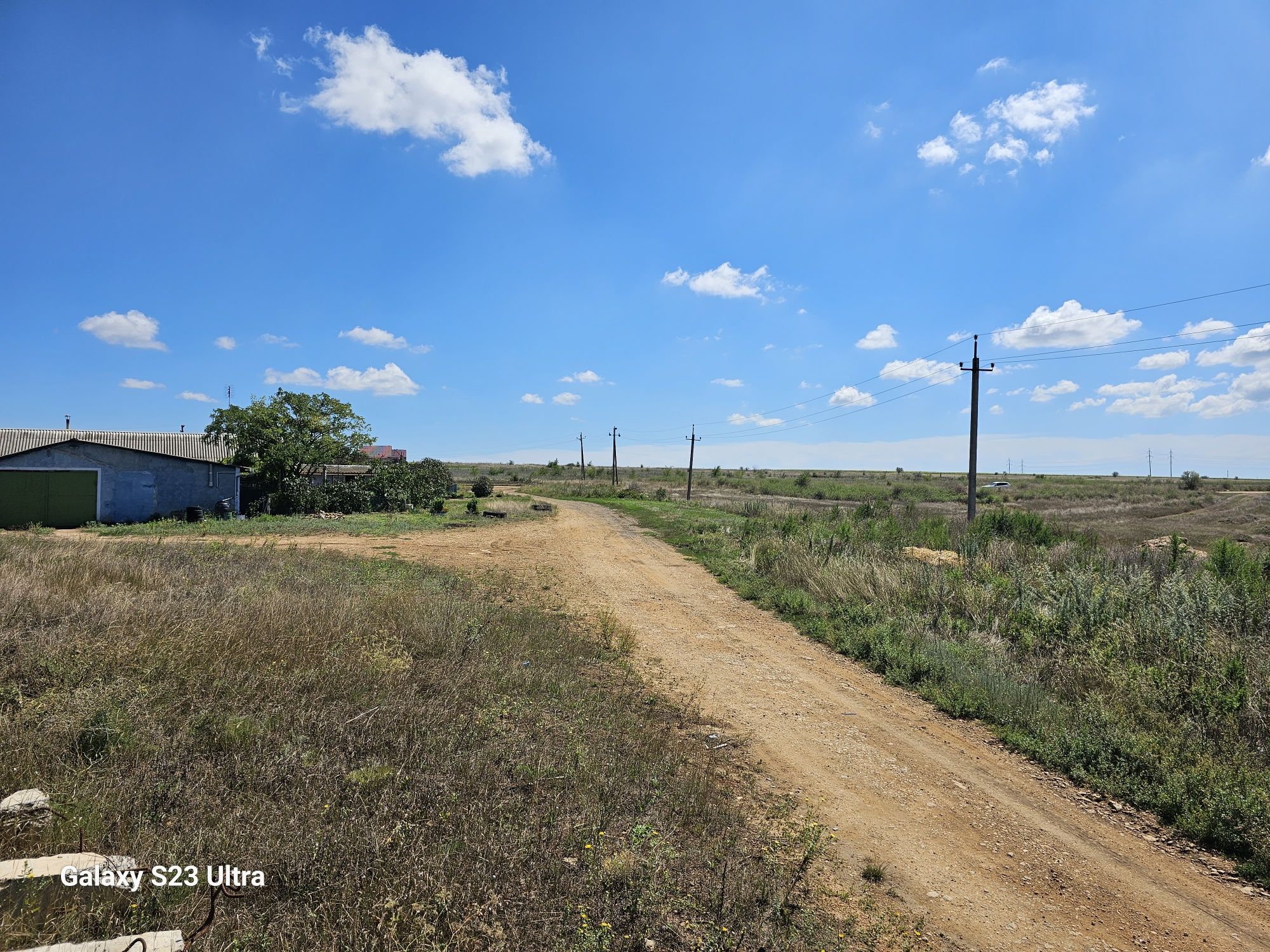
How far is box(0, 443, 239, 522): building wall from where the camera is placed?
24.2m

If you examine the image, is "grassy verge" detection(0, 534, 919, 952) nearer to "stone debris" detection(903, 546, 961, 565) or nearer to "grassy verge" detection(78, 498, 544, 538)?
"stone debris" detection(903, 546, 961, 565)

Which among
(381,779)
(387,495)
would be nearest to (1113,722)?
(381,779)

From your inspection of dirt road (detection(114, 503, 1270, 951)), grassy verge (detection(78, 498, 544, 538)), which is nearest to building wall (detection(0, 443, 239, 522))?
grassy verge (detection(78, 498, 544, 538))

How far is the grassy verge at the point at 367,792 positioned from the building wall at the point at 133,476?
78.7ft

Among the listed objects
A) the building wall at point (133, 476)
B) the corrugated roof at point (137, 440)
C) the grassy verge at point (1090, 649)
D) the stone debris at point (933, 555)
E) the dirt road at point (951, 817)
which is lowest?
the dirt road at point (951, 817)

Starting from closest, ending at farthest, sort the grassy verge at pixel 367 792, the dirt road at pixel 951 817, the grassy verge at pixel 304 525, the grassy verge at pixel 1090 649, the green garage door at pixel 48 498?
the grassy verge at pixel 367 792 < the dirt road at pixel 951 817 < the grassy verge at pixel 1090 649 < the grassy verge at pixel 304 525 < the green garage door at pixel 48 498

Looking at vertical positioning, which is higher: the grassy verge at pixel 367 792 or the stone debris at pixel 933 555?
the stone debris at pixel 933 555

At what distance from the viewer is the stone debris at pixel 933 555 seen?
13806 millimetres

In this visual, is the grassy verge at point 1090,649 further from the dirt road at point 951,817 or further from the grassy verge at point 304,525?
the grassy verge at point 304,525

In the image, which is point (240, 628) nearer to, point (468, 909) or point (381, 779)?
point (381, 779)

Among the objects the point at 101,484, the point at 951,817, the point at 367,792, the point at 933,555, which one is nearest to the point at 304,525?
the point at 101,484

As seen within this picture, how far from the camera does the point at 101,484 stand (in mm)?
25141

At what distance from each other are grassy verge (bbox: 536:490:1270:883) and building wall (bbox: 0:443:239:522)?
2629 centimetres

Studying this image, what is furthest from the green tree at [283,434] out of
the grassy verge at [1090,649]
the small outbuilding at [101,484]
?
the grassy verge at [1090,649]
